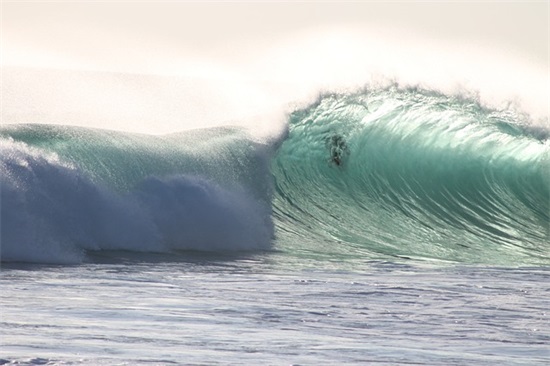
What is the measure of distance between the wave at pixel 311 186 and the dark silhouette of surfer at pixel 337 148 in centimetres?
2

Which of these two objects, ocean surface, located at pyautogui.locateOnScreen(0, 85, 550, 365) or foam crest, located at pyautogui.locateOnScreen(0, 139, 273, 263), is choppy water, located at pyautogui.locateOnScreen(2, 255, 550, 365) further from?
foam crest, located at pyautogui.locateOnScreen(0, 139, 273, 263)

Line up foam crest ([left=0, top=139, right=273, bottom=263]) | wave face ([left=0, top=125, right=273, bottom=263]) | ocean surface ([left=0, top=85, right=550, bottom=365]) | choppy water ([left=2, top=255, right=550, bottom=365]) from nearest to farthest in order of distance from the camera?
1. choppy water ([left=2, top=255, right=550, bottom=365])
2. ocean surface ([left=0, top=85, right=550, bottom=365])
3. foam crest ([left=0, top=139, right=273, bottom=263])
4. wave face ([left=0, top=125, right=273, bottom=263])

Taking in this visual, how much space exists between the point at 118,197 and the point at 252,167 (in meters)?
3.40

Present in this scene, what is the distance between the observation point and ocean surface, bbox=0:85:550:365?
7.78m

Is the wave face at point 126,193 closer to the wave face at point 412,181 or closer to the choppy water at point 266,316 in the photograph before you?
the wave face at point 412,181

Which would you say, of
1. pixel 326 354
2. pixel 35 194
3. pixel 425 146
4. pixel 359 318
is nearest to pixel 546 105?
pixel 425 146

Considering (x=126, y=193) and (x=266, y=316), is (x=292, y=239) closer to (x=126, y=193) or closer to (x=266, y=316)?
(x=126, y=193)

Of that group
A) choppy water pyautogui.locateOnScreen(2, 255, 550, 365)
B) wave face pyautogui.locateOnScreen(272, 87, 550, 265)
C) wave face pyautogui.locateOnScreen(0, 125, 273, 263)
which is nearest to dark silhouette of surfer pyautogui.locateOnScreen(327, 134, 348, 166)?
wave face pyautogui.locateOnScreen(272, 87, 550, 265)

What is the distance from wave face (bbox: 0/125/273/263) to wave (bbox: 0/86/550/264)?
0.02 meters

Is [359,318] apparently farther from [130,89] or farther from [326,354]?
[130,89]

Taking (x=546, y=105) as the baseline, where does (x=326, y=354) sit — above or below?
below

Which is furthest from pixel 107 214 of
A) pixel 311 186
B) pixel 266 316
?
pixel 266 316

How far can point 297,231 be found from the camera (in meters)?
15.4

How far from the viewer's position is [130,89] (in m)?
32.8
